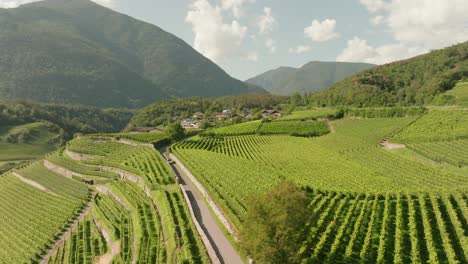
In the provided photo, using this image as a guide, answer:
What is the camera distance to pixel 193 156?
242 feet

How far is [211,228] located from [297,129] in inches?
3155

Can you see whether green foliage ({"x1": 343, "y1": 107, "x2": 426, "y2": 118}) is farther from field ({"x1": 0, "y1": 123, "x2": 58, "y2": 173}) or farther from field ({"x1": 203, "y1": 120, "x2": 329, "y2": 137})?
field ({"x1": 0, "y1": 123, "x2": 58, "y2": 173})

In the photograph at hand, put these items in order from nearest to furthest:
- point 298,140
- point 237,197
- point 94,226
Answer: point 237,197 < point 94,226 < point 298,140

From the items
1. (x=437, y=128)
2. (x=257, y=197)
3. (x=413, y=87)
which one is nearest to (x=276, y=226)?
(x=257, y=197)

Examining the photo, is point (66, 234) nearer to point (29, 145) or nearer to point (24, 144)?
point (29, 145)

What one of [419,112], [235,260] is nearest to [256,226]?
[235,260]

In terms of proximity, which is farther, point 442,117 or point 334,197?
point 442,117

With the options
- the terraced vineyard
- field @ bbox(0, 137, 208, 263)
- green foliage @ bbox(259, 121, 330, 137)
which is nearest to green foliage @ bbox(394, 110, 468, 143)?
green foliage @ bbox(259, 121, 330, 137)

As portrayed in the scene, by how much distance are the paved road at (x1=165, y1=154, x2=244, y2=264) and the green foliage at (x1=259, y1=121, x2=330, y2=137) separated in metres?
62.6

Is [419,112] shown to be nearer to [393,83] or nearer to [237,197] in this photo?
[237,197]

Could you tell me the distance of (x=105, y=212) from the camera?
5669 centimetres

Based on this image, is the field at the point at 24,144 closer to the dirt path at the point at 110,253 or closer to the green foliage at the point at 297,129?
the green foliage at the point at 297,129

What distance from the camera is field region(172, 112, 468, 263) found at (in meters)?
30.8

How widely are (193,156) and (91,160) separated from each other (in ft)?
102
